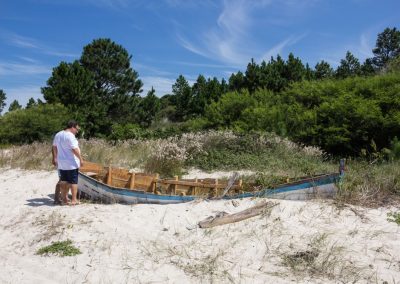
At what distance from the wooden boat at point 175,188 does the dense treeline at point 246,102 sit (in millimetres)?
3066

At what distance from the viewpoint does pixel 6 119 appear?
2584 centimetres

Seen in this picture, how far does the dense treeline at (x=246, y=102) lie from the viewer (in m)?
13.9

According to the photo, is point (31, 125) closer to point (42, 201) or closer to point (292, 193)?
point (42, 201)

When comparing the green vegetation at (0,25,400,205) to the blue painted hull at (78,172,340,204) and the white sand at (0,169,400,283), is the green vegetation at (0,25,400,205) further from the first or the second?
the white sand at (0,169,400,283)

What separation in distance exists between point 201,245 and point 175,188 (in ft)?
8.25

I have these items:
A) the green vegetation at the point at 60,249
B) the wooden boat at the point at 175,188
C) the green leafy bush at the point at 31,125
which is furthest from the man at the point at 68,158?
the green leafy bush at the point at 31,125

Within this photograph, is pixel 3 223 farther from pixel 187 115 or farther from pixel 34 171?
pixel 187 115

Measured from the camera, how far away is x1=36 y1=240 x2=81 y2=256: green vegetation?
5.72m

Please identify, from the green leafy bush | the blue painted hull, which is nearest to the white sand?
the blue painted hull

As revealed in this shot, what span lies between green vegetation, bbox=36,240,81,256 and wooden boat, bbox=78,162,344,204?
6.45ft

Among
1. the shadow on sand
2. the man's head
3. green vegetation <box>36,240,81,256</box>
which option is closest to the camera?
green vegetation <box>36,240,81,256</box>

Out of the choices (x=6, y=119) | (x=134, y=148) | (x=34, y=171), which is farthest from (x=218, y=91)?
(x=34, y=171)

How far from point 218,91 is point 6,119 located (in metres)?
17.0

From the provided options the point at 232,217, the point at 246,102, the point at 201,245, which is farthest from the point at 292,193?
the point at 246,102
